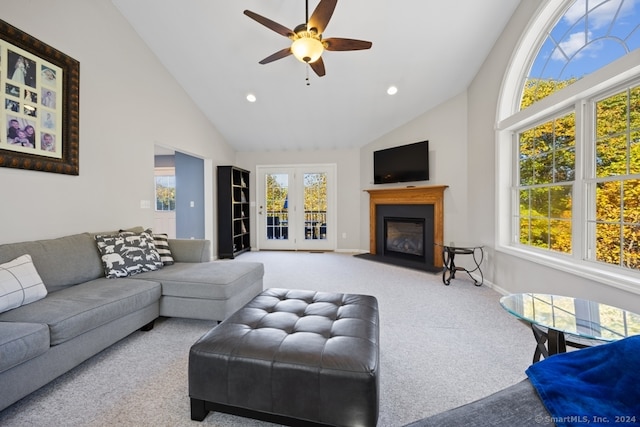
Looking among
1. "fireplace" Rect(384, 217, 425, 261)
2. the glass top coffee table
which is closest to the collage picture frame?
the glass top coffee table

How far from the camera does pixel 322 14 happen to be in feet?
7.61

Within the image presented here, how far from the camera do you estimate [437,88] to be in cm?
430

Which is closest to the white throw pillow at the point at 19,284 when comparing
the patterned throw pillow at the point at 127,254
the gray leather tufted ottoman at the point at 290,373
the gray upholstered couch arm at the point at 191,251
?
the patterned throw pillow at the point at 127,254

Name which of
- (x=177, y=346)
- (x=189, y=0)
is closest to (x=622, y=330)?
(x=177, y=346)

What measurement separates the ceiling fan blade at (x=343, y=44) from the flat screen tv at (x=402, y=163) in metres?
2.54

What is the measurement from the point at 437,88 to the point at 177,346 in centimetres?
460

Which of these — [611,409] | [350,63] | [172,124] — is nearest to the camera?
[611,409]

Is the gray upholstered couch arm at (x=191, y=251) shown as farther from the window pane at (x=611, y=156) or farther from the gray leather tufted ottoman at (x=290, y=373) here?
the window pane at (x=611, y=156)

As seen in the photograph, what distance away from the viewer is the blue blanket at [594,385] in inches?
27.0

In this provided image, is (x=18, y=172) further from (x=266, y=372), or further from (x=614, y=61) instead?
(x=614, y=61)

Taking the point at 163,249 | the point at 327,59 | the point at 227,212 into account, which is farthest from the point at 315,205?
the point at 163,249

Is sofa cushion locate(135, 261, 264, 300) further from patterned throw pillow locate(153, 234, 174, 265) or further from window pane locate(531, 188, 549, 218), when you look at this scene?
window pane locate(531, 188, 549, 218)

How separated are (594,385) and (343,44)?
2.85 m

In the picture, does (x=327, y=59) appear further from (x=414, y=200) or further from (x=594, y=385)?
(x=594, y=385)
